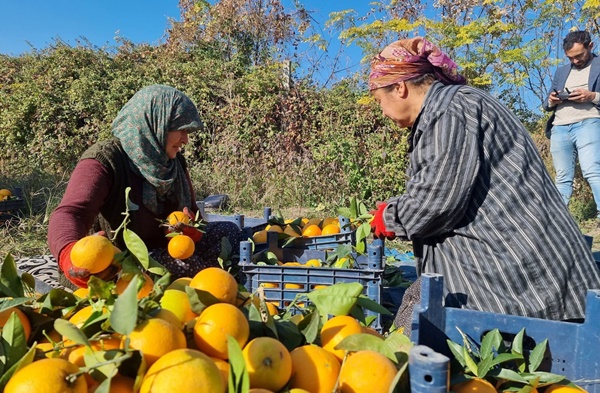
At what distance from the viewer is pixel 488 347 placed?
1.07 meters

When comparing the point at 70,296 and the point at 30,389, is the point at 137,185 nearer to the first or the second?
the point at 70,296

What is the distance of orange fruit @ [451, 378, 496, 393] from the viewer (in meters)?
0.91

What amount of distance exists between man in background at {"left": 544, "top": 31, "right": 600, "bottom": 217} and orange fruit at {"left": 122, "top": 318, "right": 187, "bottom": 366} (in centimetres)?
427

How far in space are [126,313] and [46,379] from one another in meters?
0.14

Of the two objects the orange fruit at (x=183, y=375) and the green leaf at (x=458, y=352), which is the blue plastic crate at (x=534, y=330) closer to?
the green leaf at (x=458, y=352)

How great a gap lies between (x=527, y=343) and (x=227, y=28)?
8.95 m

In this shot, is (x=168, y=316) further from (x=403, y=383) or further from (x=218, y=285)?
(x=403, y=383)

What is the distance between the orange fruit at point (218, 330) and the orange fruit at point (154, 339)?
0.19 ft

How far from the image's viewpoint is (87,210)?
1974 mm

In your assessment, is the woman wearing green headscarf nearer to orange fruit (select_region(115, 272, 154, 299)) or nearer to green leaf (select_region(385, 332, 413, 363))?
orange fruit (select_region(115, 272, 154, 299))

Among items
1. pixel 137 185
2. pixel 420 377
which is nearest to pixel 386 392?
pixel 420 377

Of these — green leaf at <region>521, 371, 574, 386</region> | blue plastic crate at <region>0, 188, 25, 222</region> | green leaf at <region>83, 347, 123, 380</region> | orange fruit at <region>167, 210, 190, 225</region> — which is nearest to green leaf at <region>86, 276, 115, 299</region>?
green leaf at <region>83, 347, 123, 380</region>

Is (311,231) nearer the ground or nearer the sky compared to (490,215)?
nearer the ground

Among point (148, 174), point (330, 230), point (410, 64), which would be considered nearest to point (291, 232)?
point (330, 230)
